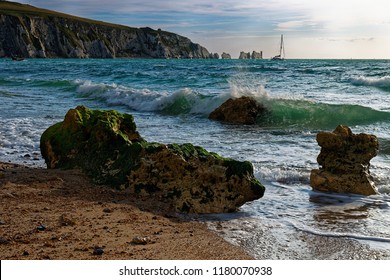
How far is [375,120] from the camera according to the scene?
1323 cm

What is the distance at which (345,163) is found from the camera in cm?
674

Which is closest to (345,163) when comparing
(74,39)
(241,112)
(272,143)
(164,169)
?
(164,169)

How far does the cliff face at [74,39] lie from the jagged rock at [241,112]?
101 meters

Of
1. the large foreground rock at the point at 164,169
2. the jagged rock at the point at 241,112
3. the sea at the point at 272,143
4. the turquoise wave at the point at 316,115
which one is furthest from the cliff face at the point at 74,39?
the large foreground rock at the point at 164,169

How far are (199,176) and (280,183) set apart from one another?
1531mm

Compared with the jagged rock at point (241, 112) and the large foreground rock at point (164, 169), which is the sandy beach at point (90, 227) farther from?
the jagged rock at point (241, 112)

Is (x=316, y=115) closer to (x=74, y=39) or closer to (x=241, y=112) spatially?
(x=241, y=112)

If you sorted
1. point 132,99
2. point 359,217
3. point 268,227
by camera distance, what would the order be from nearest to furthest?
point 268,227 < point 359,217 < point 132,99

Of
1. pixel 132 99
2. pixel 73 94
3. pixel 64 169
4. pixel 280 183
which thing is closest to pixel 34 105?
pixel 132 99

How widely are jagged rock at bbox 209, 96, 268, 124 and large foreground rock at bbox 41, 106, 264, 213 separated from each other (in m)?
6.84

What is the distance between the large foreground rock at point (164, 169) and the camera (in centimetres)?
553

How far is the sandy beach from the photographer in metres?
4.02

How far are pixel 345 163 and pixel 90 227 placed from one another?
369cm
